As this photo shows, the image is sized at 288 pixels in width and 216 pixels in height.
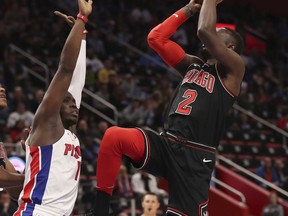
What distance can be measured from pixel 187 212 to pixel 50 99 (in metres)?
1.27

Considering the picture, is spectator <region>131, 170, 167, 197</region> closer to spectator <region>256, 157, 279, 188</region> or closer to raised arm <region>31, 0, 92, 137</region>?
spectator <region>256, 157, 279, 188</region>

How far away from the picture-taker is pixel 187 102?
510 cm

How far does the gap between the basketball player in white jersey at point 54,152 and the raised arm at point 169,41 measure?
84 cm

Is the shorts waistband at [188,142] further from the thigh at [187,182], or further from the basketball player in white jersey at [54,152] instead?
the basketball player in white jersey at [54,152]

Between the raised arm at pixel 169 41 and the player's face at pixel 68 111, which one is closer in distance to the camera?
the player's face at pixel 68 111

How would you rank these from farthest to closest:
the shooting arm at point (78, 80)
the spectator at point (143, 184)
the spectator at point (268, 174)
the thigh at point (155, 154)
Answer: the spectator at point (268, 174), the spectator at point (143, 184), the shooting arm at point (78, 80), the thigh at point (155, 154)

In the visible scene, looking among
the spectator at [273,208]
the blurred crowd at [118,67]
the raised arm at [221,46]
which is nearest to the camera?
the raised arm at [221,46]

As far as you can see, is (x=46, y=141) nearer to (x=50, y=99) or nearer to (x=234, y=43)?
(x=50, y=99)

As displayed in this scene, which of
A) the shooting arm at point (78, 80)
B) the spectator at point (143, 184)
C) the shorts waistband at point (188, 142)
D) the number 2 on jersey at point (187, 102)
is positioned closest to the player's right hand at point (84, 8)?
the shooting arm at point (78, 80)

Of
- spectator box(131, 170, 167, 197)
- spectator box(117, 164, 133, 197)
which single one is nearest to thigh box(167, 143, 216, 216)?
spectator box(117, 164, 133, 197)

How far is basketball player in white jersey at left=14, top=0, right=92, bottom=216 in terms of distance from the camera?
4.53m

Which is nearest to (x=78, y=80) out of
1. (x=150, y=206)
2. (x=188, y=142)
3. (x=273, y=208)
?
(x=188, y=142)

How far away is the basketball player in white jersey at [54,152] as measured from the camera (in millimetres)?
4527

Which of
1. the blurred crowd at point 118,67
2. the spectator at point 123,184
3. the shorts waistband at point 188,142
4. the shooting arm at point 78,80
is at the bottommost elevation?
the spectator at point 123,184
